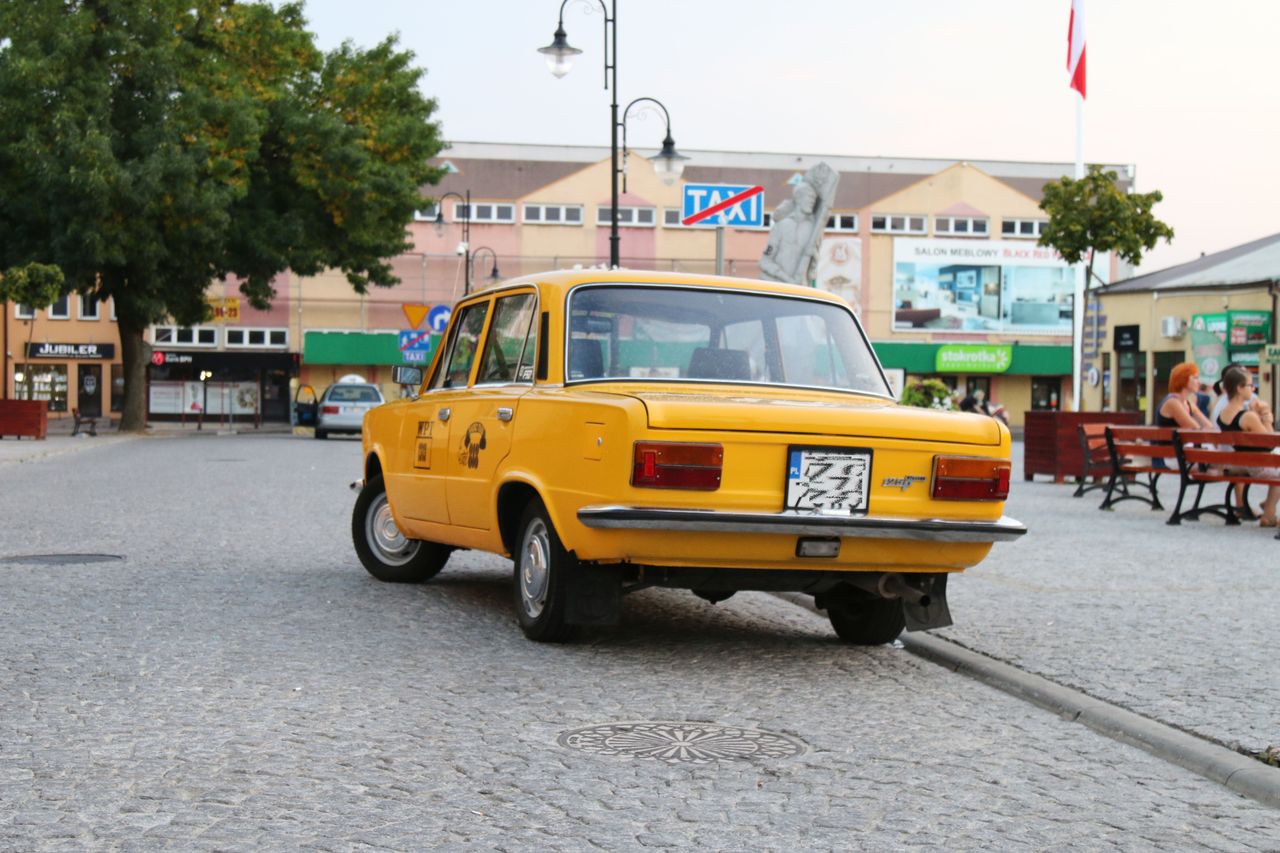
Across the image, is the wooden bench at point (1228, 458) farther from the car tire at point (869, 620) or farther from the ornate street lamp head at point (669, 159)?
the ornate street lamp head at point (669, 159)

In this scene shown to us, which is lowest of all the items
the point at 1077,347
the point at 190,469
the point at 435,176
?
the point at 190,469

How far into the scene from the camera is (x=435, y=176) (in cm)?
4538

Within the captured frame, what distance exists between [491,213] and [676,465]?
67.1 metres

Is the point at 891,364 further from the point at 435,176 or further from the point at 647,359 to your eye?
the point at 647,359

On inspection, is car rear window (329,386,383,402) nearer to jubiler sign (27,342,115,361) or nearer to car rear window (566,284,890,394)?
jubiler sign (27,342,115,361)

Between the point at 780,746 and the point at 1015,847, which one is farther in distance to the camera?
the point at 780,746

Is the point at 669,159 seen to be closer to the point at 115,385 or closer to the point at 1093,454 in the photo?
the point at 1093,454

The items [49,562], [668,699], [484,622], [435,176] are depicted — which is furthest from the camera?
[435,176]

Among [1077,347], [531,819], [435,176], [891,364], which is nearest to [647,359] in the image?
[531,819]

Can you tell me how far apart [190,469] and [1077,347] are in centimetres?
1933

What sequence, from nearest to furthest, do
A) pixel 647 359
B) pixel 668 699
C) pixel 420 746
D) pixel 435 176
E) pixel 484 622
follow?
pixel 420 746
pixel 668 699
pixel 647 359
pixel 484 622
pixel 435 176

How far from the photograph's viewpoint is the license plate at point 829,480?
6684 mm

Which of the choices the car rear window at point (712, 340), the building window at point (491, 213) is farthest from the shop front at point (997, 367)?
the car rear window at point (712, 340)

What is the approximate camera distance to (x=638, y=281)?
7.82m
